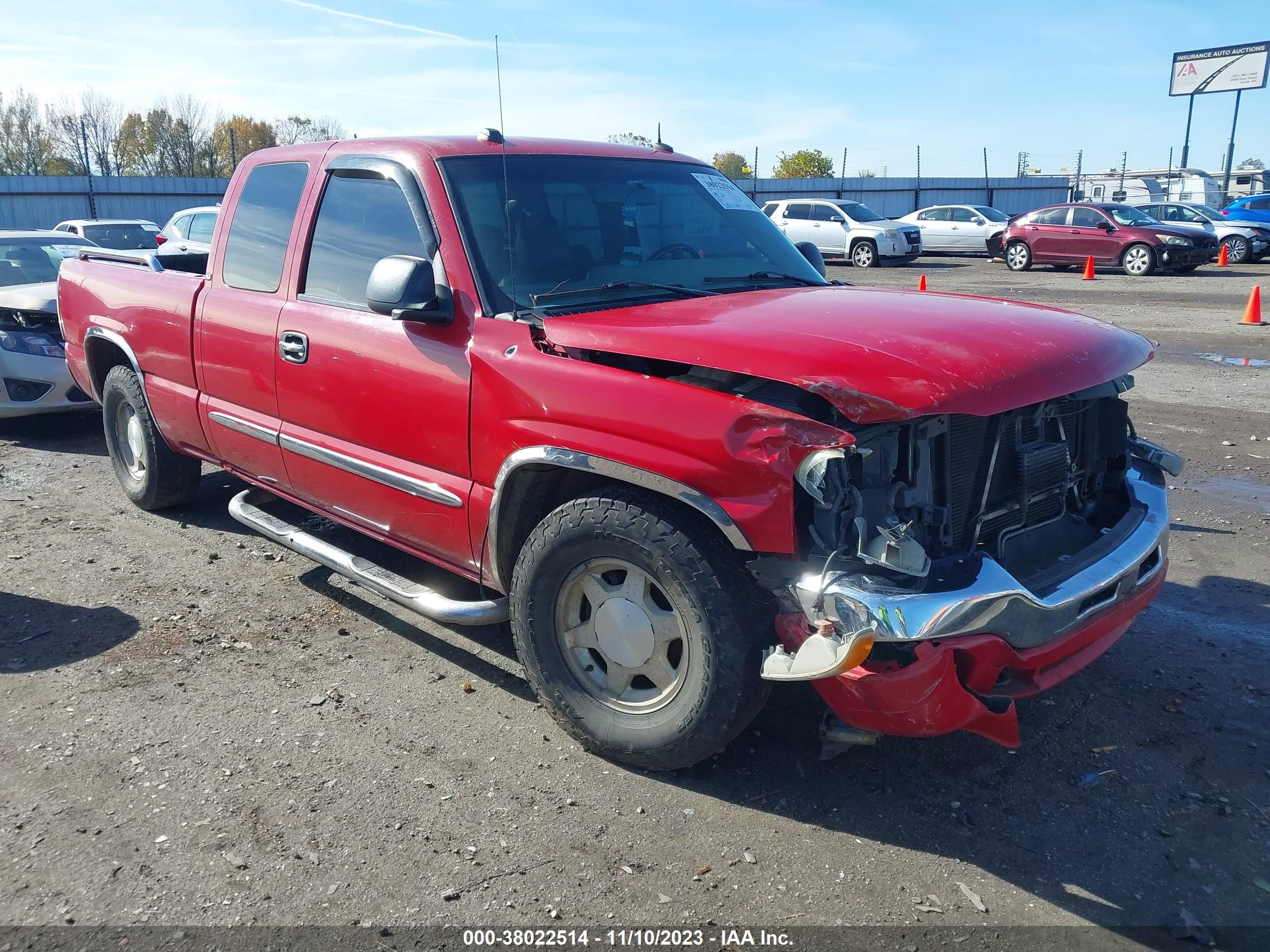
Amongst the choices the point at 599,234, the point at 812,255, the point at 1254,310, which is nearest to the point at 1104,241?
the point at 1254,310

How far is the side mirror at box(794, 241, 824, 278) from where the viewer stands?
4.86 metres

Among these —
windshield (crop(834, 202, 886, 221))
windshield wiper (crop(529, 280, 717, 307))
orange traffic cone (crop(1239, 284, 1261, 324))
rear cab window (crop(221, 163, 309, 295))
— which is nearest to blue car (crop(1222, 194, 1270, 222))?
windshield (crop(834, 202, 886, 221))

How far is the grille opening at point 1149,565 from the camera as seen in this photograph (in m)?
3.41

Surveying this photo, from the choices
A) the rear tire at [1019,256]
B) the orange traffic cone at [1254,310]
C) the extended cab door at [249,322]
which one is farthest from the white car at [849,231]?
the extended cab door at [249,322]

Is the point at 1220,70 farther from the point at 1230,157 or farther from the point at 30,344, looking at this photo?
the point at 30,344

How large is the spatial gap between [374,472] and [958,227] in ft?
86.2

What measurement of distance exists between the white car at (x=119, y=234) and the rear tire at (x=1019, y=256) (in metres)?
18.4

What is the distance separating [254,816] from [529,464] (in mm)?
1400

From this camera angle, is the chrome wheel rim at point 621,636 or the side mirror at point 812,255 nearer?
the chrome wheel rim at point 621,636

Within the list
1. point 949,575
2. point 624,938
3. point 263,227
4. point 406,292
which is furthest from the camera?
point 263,227

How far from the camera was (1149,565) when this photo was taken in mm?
3482

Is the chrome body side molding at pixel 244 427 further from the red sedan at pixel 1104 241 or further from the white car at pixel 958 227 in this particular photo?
the white car at pixel 958 227

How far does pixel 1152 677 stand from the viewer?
3975 mm

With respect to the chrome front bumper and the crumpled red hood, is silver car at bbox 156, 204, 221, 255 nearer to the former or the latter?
the crumpled red hood
